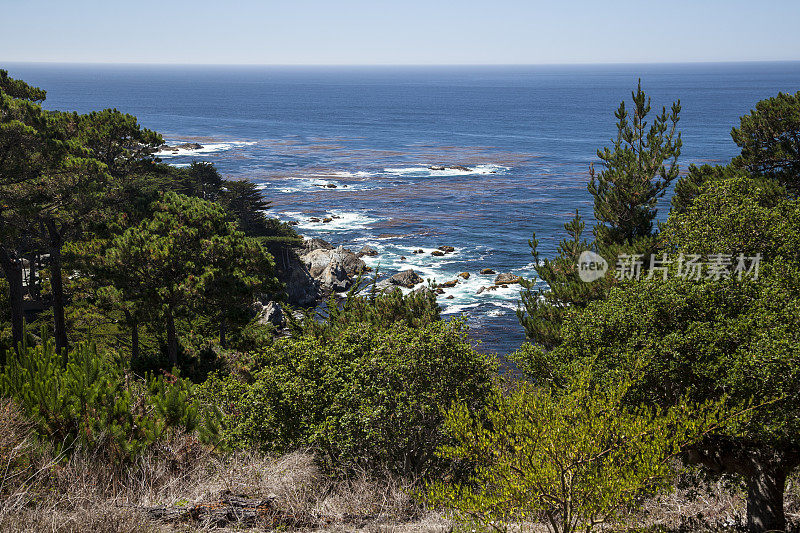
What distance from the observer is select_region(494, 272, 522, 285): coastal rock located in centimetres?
4830

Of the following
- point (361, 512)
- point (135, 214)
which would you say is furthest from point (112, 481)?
point (135, 214)

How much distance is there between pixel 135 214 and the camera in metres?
25.4

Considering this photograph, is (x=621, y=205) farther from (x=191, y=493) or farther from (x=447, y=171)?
(x=447, y=171)

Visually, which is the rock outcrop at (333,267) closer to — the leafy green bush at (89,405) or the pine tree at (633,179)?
the pine tree at (633,179)

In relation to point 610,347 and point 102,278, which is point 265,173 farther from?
point 610,347

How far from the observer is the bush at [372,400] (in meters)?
10.1

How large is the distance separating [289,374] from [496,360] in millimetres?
3904

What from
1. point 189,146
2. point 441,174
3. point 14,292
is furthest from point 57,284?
point 189,146

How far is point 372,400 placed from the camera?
33.7 ft

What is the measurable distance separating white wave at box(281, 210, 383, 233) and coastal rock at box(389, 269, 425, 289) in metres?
16.2

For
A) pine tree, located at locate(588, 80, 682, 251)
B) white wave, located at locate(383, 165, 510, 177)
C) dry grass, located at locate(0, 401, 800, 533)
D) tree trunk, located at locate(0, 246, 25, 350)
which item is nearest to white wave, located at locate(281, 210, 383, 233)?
white wave, located at locate(383, 165, 510, 177)

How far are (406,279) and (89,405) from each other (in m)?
39.3

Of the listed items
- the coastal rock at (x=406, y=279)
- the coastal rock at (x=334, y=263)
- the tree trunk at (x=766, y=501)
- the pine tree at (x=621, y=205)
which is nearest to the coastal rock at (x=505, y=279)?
the coastal rock at (x=406, y=279)

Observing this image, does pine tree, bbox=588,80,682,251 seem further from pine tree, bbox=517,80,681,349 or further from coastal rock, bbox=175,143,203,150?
coastal rock, bbox=175,143,203,150
